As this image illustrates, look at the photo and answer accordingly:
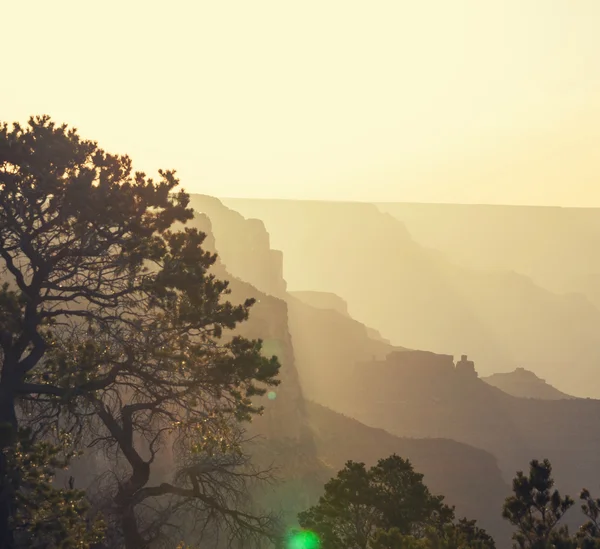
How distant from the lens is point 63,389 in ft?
38.9

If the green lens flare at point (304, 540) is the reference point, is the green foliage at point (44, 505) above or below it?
below

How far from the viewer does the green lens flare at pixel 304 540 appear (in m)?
13.3

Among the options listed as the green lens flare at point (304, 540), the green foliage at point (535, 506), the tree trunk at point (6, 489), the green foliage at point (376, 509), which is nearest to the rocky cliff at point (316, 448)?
the green foliage at point (376, 509)

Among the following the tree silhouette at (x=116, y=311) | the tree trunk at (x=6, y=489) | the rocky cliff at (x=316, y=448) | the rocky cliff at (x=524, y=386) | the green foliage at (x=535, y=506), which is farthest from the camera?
the rocky cliff at (x=524, y=386)

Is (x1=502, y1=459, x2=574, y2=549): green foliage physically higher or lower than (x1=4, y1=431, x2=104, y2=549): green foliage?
higher

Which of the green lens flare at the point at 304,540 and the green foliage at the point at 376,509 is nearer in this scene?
the green lens flare at the point at 304,540

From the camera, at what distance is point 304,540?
1427cm

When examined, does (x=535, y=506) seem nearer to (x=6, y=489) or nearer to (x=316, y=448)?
(x=6, y=489)

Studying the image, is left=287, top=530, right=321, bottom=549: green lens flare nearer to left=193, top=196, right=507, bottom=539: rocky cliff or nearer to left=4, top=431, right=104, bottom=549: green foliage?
left=4, top=431, right=104, bottom=549: green foliage

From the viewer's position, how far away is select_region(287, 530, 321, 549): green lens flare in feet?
43.5

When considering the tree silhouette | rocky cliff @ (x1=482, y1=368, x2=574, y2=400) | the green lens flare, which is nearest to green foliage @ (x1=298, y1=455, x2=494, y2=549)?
the green lens flare

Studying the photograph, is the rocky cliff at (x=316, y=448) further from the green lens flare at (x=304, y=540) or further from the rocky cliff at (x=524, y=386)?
the rocky cliff at (x=524, y=386)

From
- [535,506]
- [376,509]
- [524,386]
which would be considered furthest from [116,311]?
[524,386]

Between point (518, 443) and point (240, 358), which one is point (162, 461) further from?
point (518, 443)
